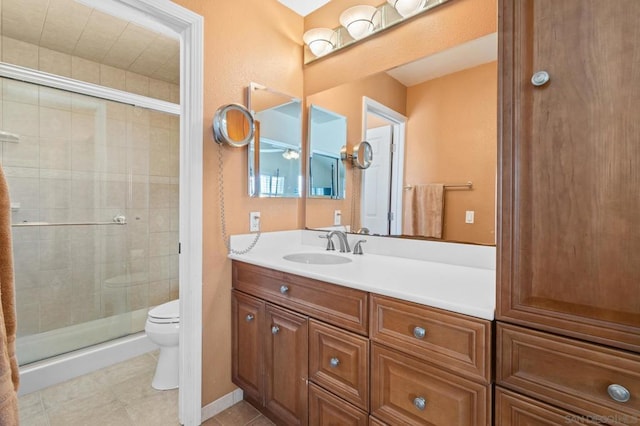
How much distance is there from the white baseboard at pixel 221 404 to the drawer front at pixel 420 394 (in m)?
1.01

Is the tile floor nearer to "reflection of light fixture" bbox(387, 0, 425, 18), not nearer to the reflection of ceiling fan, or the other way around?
the reflection of ceiling fan

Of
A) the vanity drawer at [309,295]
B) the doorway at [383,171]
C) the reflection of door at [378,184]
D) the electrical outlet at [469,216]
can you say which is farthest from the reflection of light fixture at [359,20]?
the vanity drawer at [309,295]

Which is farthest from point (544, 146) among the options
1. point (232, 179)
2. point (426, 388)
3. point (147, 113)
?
point (147, 113)

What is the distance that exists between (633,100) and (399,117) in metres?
1.08

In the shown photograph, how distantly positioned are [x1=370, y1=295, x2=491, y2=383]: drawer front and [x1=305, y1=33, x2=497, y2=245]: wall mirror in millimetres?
631

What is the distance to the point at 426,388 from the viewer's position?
2.99 feet

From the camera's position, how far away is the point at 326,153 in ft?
6.61

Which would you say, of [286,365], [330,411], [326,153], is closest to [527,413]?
[330,411]

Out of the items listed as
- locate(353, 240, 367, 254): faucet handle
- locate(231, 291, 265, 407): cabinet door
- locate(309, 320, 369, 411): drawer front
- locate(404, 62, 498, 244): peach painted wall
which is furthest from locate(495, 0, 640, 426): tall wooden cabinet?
locate(231, 291, 265, 407): cabinet door

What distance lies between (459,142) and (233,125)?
1201mm

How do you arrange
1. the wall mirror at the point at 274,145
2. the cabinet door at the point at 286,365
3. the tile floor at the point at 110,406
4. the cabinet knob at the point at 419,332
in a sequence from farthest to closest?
the wall mirror at the point at 274,145 < the tile floor at the point at 110,406 < the cabinet door at the point at 286,365 < the cabinet knob at the point at 419,332

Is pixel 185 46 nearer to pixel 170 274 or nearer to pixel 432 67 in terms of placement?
pixel 432 67

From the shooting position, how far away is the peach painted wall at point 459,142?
132 cm

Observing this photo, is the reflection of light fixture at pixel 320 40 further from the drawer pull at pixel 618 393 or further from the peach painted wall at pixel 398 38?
the drawer pull at pixel 618 393
